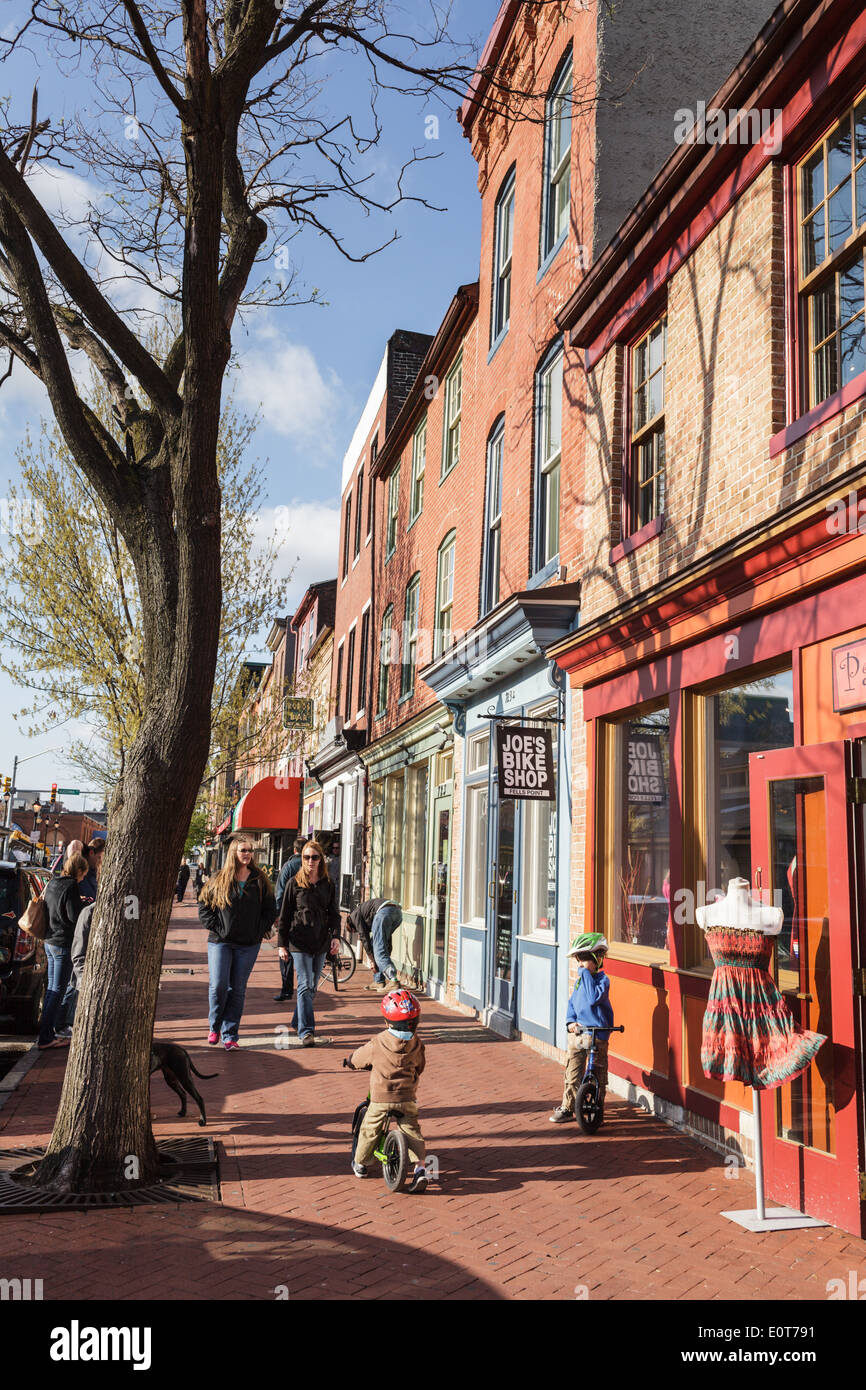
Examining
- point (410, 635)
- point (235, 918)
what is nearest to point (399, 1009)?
point (235, 918)

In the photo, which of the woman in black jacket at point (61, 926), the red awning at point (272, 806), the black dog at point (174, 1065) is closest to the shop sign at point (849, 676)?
the black dog at point (174, 1065)

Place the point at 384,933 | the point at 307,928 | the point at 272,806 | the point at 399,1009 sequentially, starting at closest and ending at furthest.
A: the point at 399,1009
the point at 307,928
the point at 384,933
the point at 272,806

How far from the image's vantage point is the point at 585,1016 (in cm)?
723

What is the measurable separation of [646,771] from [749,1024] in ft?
10.3

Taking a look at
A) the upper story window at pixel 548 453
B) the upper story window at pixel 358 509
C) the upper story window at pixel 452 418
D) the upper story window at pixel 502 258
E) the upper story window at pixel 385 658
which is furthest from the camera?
the upper story window at pixel 358 509

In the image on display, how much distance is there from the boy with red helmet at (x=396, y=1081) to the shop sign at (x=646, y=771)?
309 centimetres

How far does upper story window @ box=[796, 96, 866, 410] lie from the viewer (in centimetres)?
605

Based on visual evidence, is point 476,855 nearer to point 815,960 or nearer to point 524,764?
point 524,764

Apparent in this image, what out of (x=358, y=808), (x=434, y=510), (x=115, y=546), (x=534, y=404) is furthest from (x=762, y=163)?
(x=358, y=808)

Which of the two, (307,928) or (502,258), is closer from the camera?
(307,928)

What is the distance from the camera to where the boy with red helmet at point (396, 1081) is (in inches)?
228

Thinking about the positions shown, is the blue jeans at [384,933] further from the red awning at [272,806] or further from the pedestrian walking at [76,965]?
the red awning at [272,806]

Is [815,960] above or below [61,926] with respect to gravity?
above
